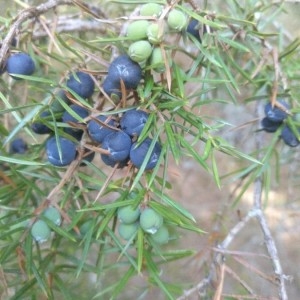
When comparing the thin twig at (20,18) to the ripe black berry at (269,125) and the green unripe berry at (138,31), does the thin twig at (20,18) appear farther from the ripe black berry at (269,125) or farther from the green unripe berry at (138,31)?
the ripe black berry at (269,125)

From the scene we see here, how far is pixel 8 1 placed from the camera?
124 centimetres

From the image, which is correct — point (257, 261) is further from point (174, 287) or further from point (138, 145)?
point (138, 145)

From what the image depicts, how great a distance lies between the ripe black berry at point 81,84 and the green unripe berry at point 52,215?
0.51 ft

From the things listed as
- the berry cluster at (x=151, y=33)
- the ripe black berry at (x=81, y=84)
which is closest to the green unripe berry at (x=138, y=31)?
the berry cluster at (x=151, y=33)

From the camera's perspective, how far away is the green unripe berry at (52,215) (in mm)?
751

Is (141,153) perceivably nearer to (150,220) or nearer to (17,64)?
(150,220)

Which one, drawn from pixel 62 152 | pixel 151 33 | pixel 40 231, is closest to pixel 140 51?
pixel 151 33

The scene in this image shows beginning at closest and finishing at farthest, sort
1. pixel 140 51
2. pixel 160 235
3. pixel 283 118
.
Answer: pixel 140 51
pixel 160 235
pixel 283 118

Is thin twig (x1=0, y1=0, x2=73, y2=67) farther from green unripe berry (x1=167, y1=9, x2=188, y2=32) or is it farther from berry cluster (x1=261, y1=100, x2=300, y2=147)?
berry cluster (x1=261, y1=100, x2=300, y2=147)

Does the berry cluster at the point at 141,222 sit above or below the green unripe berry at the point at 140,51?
below

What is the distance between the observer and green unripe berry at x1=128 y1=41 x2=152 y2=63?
630 mm

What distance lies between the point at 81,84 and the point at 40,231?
0.63 feet

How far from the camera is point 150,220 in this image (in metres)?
0.68

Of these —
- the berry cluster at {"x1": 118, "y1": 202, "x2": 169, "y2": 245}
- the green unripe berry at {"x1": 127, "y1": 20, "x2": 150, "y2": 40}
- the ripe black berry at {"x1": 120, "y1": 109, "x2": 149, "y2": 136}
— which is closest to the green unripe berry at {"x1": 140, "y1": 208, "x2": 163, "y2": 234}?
the berry cluster at {"x1": 118, "y1": 202, "x2": 169, "y2": 245}
